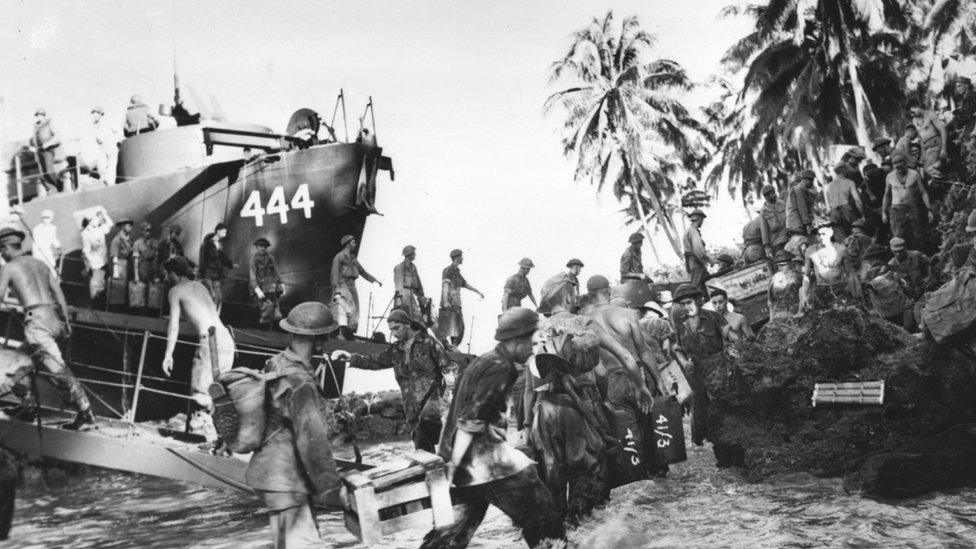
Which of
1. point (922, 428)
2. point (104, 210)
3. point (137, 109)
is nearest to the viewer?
point (922, 428)

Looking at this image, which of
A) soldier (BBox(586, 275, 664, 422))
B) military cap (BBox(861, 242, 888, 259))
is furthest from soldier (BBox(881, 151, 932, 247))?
soldier (BBox(586, 275, 664, 422))

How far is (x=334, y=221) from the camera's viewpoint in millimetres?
18047

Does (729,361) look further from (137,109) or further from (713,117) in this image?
(713,117)

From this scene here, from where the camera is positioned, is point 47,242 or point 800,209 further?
point 47,242

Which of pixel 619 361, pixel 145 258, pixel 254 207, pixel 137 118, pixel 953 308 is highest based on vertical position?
pixel 137 118

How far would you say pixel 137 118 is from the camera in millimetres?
18750

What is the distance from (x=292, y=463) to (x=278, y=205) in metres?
14.4

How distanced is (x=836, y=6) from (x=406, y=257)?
17.2 m

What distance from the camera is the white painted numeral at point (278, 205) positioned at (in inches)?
698

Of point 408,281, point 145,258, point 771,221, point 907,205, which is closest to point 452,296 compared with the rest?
point 408,281

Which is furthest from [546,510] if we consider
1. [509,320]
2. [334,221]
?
[334,221]

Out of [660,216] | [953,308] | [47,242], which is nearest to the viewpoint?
[953,308]

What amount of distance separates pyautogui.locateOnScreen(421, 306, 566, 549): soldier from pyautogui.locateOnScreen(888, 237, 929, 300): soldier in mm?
6662

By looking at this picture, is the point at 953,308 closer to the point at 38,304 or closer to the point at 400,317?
the point at 400,317
